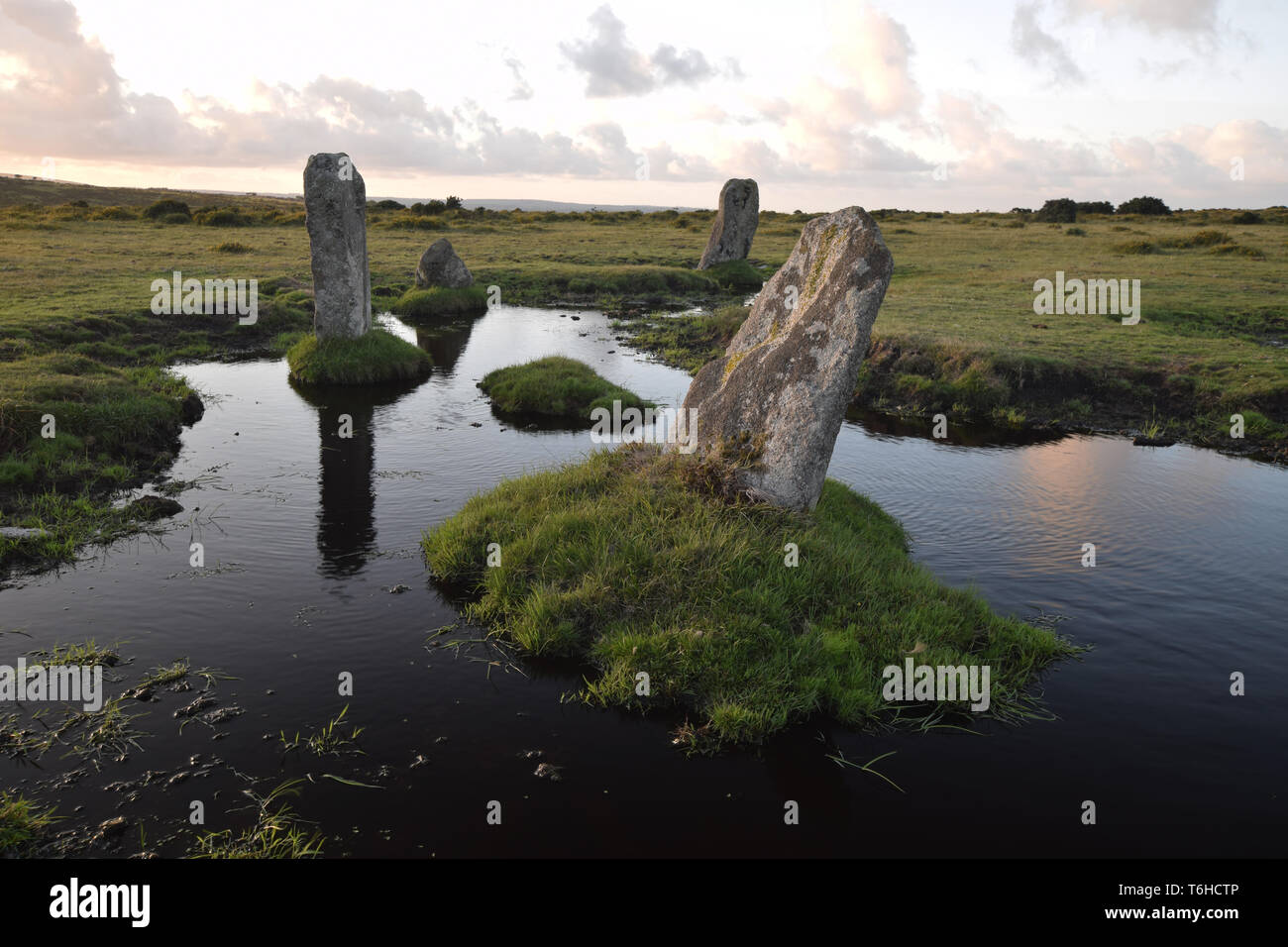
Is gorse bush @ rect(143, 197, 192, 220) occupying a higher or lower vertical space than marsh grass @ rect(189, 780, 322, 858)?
higher

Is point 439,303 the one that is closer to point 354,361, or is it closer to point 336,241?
point 354,361

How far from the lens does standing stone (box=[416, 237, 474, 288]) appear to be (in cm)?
4362

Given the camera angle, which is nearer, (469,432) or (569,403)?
(469,432)

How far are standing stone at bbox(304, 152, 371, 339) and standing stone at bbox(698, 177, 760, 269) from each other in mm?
30010

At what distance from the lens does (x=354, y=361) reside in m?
27.0

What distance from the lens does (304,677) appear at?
34.0 ft

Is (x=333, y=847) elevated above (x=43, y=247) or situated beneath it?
situated beneath

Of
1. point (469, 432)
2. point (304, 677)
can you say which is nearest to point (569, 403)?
point (469, 432)

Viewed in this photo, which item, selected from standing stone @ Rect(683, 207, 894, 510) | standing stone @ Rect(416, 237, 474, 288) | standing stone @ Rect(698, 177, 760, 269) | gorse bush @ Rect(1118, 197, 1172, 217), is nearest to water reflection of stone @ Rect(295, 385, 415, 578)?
standing stone @ Rect(683, 207, 894, 510)

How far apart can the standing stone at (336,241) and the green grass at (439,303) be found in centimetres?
1360

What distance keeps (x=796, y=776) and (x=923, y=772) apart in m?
1.41

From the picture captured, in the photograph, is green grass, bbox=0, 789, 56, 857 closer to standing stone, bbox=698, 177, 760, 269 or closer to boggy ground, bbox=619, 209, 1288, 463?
boggy ground, bbox=619, 209, 1288, 463

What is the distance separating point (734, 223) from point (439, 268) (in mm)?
20172
